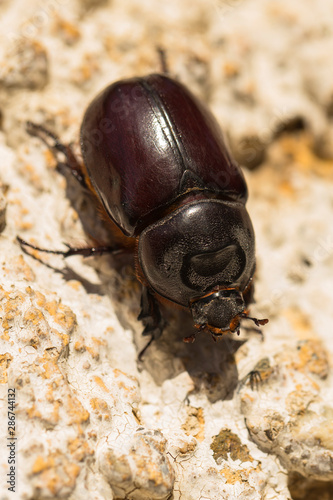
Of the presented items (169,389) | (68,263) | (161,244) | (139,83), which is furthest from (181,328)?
(139,83)

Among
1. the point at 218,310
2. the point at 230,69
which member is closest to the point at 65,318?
the point at 218,310

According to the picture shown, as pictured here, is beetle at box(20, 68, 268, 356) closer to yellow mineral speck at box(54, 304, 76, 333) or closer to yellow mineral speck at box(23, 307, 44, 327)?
yellow mineral speck at box(54, 304, 76, 333)

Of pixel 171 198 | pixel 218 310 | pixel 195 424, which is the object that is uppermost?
pixel 171 198

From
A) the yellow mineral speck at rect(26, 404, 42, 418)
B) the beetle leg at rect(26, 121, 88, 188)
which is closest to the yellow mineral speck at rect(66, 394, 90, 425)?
the yellow mineral speck at rect(26, 404, 42, 418)

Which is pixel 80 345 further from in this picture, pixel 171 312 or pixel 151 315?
pixel 171 312

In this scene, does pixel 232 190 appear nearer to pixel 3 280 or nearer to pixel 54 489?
pixel 3 280

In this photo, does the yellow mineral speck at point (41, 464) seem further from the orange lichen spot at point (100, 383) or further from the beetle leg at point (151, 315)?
the beetle leg at point (151, 315)

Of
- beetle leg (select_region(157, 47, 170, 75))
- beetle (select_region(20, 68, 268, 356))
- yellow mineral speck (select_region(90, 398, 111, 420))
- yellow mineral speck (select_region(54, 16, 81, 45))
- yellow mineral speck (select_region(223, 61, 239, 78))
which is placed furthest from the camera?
yellow mineral speck (select_region(223, 61, 239, 78))
